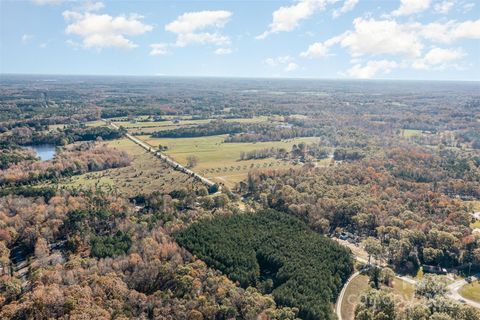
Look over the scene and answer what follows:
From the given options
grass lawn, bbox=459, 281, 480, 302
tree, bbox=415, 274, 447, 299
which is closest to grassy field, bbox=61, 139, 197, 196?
tree, bbox=415, 274, 447, 299

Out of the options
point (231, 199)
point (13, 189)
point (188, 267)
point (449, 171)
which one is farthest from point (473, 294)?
point (13, 189)

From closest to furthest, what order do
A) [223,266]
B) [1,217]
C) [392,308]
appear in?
[392,308] → [223,266] → [1,217]

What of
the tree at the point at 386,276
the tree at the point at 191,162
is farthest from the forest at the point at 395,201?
the tree at the point at 191,162

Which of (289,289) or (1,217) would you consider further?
(1,217)

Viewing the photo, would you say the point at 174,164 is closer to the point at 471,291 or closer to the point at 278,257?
the point at 278,257

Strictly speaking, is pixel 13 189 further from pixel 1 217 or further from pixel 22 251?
pixel 22 251

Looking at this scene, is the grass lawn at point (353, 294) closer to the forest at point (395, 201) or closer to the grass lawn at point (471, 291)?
the forest at point (395, 201)

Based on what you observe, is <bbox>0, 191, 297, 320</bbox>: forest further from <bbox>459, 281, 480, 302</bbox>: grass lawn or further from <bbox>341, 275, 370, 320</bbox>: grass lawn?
<bbox>459, 281, 480, 302</bbox>: grass lawn

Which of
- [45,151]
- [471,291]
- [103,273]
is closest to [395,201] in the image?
[471,291]
